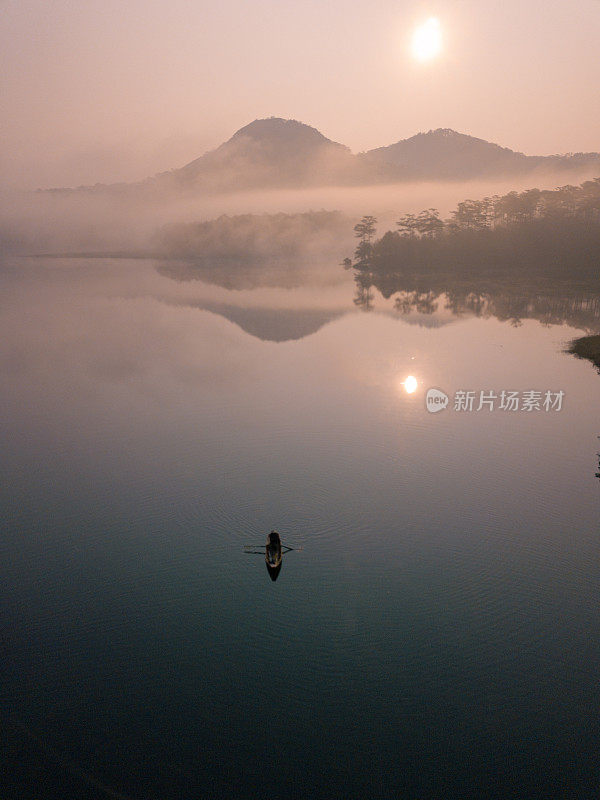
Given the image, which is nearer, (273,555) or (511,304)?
(273,555)

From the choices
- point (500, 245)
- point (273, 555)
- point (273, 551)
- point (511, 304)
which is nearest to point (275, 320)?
point (511, 304)

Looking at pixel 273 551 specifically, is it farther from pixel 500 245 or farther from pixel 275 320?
pixel 500 245

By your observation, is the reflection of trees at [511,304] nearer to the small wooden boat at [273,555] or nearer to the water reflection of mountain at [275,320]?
the water reflection of mountain at [275,320]

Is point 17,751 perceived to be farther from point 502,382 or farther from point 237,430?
point 502,382

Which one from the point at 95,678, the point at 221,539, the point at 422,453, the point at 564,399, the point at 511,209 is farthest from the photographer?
the point at 511,209

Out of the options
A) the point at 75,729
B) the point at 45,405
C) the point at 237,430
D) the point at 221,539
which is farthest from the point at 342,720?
the point at 45,405
